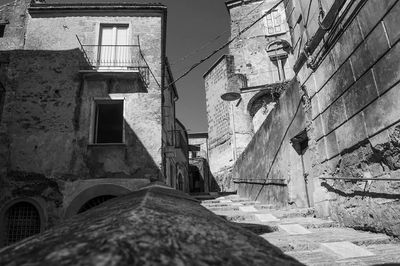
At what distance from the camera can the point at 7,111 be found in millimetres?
9680

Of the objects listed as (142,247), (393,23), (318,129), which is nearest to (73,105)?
(318,129)

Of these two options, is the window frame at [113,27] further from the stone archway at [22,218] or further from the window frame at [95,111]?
the stone archway at [22,218]

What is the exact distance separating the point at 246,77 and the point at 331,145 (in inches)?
652

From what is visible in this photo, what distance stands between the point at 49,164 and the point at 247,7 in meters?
18.7

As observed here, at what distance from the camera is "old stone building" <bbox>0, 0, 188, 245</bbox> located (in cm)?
909

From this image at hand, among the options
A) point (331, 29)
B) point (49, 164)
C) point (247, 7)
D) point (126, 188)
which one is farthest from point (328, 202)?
point (247, 7)

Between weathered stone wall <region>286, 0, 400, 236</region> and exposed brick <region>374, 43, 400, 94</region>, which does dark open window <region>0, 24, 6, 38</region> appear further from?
exposed brick <region>374, 43, 400, 94</region>

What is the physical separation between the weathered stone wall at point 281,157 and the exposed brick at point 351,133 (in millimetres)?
1660

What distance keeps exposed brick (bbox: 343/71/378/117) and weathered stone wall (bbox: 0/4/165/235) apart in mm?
6033

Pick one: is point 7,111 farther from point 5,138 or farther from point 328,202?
point 328,202

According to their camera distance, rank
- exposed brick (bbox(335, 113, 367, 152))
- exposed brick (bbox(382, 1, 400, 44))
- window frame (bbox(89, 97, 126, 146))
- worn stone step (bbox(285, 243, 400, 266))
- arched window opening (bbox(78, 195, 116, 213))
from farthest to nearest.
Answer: window frame (bbox(89, 97, 126, 146))
arched window opening (bbox(78, 195, 116, 213))
exposed brick (bbox(335, 113, 367, 152))
exposed brick (bbox(382, 1, 400, 44))
worn stone step (bbox(285, 243, 400, 266))

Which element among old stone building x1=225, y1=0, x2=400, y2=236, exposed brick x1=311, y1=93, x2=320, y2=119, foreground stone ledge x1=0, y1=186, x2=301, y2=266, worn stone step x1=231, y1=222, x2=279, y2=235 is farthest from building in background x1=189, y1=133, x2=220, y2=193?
foreground stone ledge x1=0, y1=186, x2=301, y2=266

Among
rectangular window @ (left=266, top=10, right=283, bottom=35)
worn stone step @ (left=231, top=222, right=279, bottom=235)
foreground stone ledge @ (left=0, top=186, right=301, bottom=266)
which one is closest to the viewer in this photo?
foreground stone ledge @ (left=0, top=186, right=301, bottom=266)

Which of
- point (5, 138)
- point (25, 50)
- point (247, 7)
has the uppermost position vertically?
point (247, 7)
